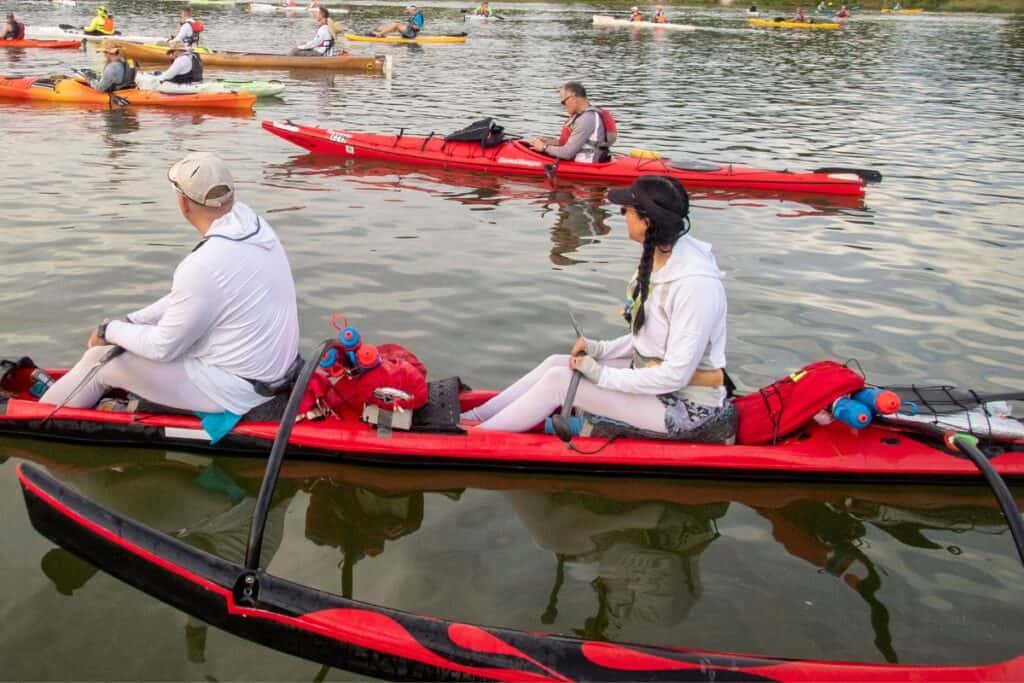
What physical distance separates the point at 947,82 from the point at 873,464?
80.6 ft

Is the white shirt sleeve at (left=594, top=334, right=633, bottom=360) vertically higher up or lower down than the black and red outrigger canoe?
higher up

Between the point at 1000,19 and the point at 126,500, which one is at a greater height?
the point at 1000,19

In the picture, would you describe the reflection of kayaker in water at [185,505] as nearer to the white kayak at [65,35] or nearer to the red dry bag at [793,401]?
the red dry bag at [793,401]

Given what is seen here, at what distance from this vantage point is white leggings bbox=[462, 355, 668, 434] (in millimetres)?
5348

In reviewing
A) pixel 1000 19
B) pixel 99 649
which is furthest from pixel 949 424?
pixel 1000 19

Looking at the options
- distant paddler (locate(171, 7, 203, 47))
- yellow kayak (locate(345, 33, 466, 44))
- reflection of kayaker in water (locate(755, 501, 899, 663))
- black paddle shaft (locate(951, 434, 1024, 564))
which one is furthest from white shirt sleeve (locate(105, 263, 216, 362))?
yellow kayak (locate(345, 33, 466, 44))

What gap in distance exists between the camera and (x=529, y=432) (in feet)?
18.7

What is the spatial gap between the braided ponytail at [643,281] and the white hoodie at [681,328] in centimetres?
3

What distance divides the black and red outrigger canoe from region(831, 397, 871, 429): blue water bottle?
1554 millimetres

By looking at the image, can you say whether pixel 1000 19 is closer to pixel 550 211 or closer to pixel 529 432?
pixel 550 211

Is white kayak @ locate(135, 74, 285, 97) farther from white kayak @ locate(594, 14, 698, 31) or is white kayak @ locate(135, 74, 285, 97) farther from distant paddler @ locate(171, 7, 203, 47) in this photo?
white kayak @ locate(594, 14, 698, 31)

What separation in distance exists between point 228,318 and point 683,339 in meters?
2.64

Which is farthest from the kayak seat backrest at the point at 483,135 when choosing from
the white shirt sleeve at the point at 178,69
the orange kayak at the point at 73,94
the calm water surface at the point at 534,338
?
the white shirt sleeve at the point at 178,69

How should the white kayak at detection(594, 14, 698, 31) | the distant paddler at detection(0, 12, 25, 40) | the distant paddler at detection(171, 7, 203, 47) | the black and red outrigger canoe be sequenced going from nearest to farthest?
1. the black and red outrigger canoe
2. the distant paddler at detection(171, 7, 203, 47)
3. the distant paddler at detection(0, 12, 25, 40)
4. the white kayak at detection(594, 14, 698, 31)
